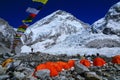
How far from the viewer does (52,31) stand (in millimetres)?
167875

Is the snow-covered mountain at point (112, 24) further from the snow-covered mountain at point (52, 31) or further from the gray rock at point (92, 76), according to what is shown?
the gray rock at point (92, 76)

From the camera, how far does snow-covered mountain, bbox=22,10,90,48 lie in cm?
15038

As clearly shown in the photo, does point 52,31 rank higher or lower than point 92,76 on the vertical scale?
higher

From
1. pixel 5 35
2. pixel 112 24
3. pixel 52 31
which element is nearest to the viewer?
pixel 5 35

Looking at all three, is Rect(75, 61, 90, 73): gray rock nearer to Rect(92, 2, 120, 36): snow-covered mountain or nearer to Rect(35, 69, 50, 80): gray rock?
Rect(35, 69, 50, 80): gray rock

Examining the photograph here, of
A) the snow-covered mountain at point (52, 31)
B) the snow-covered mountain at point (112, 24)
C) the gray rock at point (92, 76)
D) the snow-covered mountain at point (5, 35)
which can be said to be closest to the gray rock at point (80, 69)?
the gray rock at point (92, 76)

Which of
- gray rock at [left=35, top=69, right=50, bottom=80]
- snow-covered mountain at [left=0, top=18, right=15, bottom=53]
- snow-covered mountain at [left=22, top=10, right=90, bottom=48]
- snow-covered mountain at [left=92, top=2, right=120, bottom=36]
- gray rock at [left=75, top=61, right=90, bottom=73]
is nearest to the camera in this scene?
gray rock at [left=35, top=69, right=50, bottom=80]

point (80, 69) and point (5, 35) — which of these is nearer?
point (80, 69)

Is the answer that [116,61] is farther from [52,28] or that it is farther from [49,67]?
[52,28]

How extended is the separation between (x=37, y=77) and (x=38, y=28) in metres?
165

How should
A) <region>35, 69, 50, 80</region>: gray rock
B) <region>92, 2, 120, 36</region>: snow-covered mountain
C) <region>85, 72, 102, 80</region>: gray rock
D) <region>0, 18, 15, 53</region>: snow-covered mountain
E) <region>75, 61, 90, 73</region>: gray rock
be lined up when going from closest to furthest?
<region>85, 72, 102, 80</region>: gray rock → <region>35, 69, 50, 80</region>: gray rock → <region>75, 61, 90, 73</region>: gray rock → <region>0, 18, 15, 53</region>: snow-covered mountain → <region>92, 2, 120, 36</region>: snow-covered mountain

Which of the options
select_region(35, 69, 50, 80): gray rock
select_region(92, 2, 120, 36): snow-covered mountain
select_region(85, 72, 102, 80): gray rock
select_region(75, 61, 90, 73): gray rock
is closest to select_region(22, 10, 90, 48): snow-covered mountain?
select_region(92, 2, 120, 36): snow-covered mountain

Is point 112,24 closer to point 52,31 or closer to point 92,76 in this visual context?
point 52,31

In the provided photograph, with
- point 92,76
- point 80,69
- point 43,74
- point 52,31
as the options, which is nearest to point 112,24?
point 52,31
